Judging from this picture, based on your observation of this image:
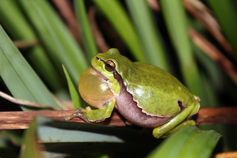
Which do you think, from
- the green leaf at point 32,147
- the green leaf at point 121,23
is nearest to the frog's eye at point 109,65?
the green leaf at point 121,23

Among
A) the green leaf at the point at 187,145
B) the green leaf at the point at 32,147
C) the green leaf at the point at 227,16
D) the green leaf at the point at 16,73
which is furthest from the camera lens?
the green leaf at the point at 227,16

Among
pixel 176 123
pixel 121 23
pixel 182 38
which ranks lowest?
pixel 176 123

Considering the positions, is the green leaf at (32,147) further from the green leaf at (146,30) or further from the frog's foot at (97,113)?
the green leaf at (146,30)

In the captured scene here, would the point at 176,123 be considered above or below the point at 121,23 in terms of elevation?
below

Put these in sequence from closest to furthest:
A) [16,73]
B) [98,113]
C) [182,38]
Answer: [16,73]
[98,113]
[182,38]

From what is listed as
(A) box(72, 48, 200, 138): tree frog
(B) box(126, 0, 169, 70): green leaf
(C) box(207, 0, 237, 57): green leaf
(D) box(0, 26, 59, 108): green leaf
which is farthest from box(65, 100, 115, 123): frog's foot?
(C) box(207, 0, 237, 57): green leaf

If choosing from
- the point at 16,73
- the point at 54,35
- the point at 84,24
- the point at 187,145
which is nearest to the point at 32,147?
the point at 187,145

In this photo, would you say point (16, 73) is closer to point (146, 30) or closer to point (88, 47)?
point (88, 47)
